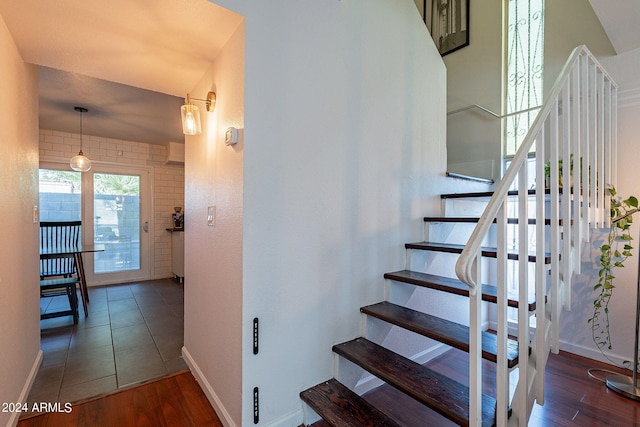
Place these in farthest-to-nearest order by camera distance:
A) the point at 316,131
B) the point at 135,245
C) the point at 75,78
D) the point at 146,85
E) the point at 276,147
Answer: the point at 135,245, the point at 75,78, the point at 146,85, the point at 316,131, the point at 276,147

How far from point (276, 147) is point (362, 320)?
4.20 feet

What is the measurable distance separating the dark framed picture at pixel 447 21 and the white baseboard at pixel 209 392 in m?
4.28

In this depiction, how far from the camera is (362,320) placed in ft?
6.48

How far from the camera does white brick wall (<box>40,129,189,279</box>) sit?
4.46 m

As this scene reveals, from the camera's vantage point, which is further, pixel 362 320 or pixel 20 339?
pixel 362 320

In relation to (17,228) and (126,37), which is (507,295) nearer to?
(126,37)

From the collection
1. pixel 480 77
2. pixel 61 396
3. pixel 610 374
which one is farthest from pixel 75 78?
pixel 610 374

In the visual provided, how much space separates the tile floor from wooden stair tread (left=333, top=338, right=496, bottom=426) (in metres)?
1.46

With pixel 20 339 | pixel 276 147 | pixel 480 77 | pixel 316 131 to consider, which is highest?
pixel 480 77

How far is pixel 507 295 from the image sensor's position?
1258mm

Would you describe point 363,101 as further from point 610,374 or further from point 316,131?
point 610,374

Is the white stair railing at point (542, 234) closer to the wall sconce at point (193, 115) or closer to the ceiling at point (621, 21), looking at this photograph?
the ceiling at point (621, 21)

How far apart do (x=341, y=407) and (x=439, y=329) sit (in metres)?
0.69

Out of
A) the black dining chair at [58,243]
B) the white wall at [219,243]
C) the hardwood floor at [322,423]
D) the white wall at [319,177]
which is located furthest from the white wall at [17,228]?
the black dining chair at [58,243]
